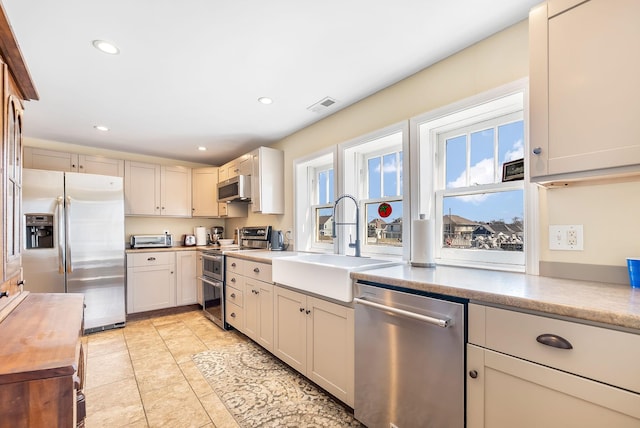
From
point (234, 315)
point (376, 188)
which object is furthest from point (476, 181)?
point (234, 315)

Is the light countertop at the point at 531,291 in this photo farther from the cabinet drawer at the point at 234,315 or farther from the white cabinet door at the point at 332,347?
the cabinet drawer at the point at 234,315

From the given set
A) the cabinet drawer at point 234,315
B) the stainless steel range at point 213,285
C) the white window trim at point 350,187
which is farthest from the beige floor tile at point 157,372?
the white window trim at point 350,187

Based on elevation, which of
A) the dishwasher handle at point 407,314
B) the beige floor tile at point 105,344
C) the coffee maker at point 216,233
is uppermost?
the coffee maker at point 216,233

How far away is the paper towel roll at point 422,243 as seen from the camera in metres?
1.87

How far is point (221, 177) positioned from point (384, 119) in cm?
300

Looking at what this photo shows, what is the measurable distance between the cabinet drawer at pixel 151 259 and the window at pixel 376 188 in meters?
2.67

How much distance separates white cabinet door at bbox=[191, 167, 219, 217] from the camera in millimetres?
4562

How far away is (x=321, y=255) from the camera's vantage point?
9.05 ft

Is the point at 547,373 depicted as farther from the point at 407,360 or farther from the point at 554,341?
the point at 407,360

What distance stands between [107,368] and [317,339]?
1.89 metres

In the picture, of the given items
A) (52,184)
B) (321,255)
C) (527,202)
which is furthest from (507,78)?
(52,184)

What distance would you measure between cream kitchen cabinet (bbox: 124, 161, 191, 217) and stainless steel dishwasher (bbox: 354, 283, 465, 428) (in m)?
3.67

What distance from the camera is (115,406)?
6.32 feet

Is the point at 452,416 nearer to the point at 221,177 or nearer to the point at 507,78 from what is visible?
the point at 507,78
